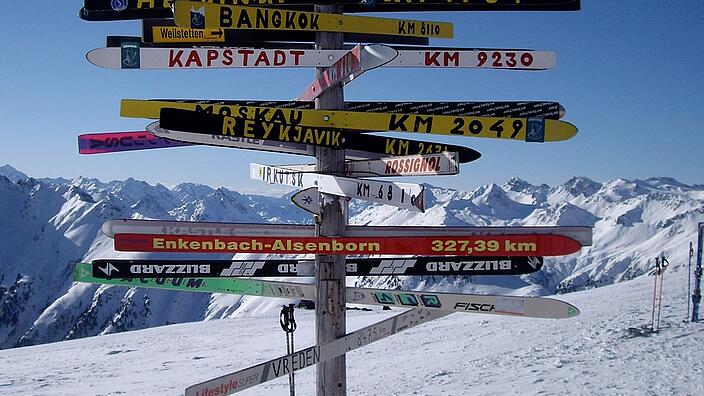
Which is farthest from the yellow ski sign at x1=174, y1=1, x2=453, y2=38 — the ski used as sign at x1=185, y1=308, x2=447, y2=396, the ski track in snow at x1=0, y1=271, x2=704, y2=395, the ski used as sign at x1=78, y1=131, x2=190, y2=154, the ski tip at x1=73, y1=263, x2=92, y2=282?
the ski track in snow at x1=0, y1=271, x2=704, y2=395

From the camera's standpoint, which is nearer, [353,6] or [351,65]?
[351,65]

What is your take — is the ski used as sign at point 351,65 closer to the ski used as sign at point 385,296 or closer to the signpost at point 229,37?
the signpost at point 229,37

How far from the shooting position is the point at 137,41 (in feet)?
16.3

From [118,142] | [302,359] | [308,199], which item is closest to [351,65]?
[308,199]

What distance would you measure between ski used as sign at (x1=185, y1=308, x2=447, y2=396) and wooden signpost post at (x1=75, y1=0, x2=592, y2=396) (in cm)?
1

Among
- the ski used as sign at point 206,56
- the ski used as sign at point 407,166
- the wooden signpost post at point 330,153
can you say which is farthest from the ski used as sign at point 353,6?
the ski used as sign at point 407,166

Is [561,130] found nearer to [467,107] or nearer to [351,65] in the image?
[467,107]

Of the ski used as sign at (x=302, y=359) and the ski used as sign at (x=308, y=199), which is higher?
the ski used as sign at (x=308, y=199)

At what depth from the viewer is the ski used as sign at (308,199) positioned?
4.63m

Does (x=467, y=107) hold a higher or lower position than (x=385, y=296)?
higher

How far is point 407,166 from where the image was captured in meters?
4.75

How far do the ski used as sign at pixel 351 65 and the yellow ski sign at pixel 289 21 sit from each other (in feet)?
1.07

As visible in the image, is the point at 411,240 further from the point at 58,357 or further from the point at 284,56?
the point at 58,357

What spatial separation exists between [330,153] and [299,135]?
0.47 metres
